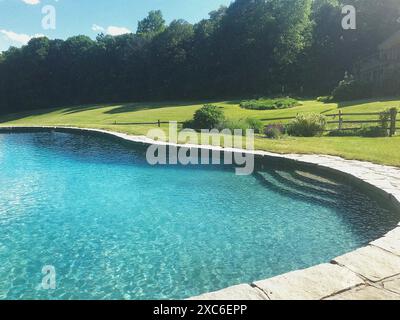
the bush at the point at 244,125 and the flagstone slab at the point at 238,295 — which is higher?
the bush at the point at 244,125

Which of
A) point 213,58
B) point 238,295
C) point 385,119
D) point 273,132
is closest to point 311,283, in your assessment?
point 238,295

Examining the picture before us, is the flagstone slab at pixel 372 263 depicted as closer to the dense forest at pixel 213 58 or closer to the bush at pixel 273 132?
the bush at pixel 273 132

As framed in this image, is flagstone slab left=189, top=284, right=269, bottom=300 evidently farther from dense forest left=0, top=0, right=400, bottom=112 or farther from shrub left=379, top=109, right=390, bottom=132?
dense forest left=0, top=0, right=400, bottom=112

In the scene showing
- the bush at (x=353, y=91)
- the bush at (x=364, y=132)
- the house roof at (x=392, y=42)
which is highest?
the house roof at (x=392, y=42)

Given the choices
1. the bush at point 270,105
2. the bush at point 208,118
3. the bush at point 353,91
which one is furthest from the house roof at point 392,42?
the bush at point 208,118

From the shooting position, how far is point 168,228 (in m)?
7.96

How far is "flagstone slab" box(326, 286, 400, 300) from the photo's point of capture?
3973 millimetres

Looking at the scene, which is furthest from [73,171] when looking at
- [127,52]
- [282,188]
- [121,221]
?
[127,52]

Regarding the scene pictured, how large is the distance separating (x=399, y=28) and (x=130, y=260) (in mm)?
51094

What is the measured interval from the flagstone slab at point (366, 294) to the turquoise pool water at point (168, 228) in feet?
5.93

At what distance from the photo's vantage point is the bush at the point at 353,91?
3316cm

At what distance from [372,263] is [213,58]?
52.3 meters

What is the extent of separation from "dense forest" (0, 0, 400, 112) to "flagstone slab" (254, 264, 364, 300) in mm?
44020

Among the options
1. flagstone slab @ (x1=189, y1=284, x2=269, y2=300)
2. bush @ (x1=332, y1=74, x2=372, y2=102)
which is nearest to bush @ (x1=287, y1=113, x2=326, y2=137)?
flagstone slab @ (x1=189, y1=284, x2=269, y2=300)
